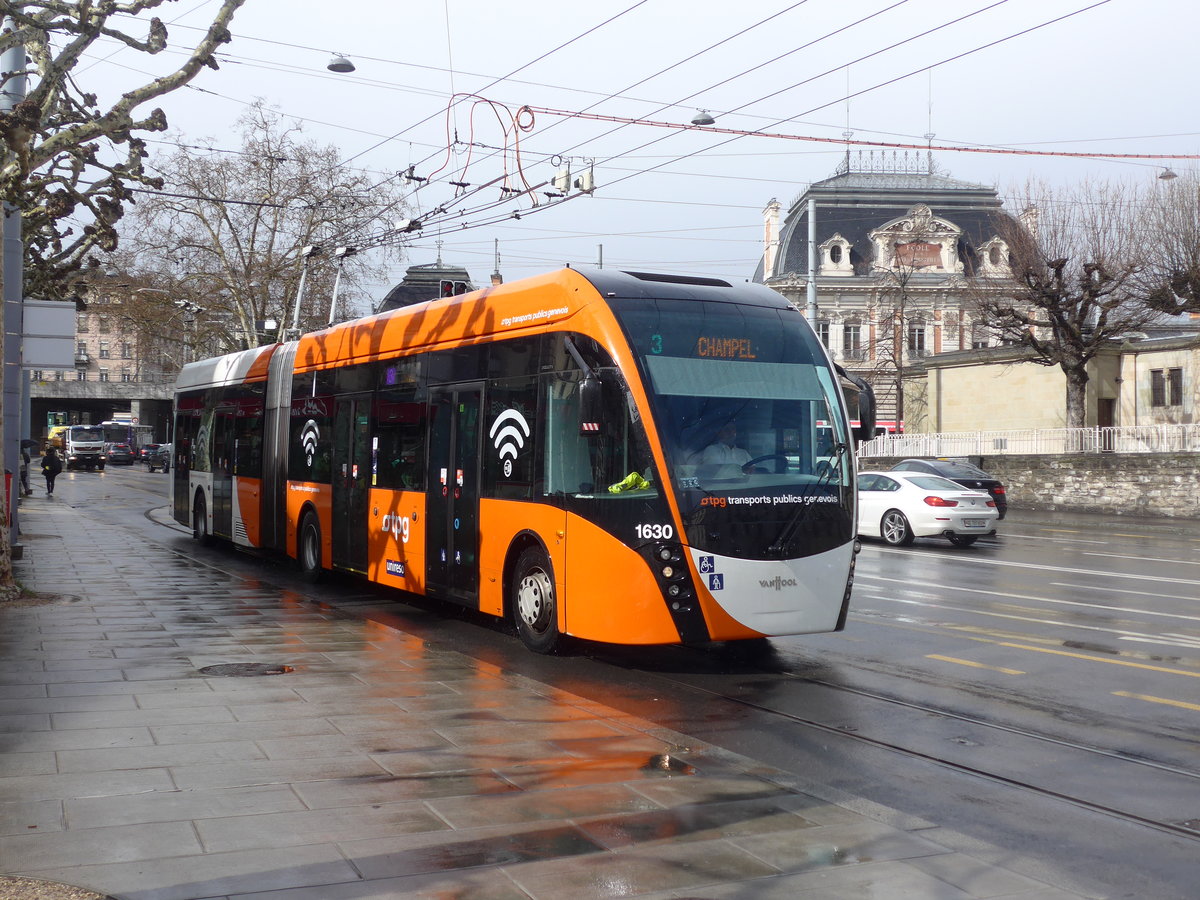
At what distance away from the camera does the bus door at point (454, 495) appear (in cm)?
1190

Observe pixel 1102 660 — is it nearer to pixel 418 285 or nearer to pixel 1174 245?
pixel 1174 245

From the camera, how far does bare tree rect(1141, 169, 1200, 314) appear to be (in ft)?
119

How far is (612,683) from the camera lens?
9547mm

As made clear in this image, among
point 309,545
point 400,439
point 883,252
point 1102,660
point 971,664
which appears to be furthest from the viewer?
point 883,252

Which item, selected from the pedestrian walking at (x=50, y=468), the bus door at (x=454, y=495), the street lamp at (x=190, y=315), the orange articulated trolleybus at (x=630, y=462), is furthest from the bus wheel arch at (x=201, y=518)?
the street lamp at (x=190, y=315)

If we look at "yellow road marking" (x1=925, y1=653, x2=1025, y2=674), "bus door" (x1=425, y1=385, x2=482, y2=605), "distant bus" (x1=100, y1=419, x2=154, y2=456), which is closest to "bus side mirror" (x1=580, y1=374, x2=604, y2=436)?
"bus door" (x1=425, y1=385, x2=482, y2=605)

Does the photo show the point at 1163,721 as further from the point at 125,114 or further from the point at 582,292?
the point at 125,114

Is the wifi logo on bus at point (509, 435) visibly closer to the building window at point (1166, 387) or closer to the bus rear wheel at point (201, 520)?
the bus rear wheel at point (201, 520)

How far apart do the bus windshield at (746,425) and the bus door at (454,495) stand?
107 inches

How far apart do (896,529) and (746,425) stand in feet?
48.4

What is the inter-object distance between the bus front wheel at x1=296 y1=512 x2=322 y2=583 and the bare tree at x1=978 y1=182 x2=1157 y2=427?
27.8 metres

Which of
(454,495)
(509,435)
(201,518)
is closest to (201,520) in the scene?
(201,518)

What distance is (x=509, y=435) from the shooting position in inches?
443

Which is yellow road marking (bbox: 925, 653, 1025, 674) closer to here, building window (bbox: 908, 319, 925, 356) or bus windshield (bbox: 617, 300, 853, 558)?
bus windshield (bbox: 617, 300, 853, 558)
